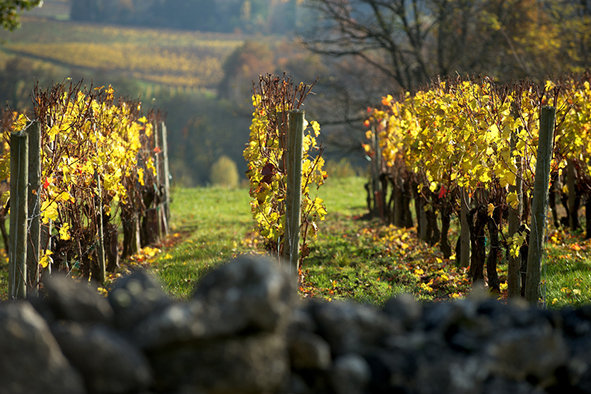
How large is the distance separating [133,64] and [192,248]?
43593mm

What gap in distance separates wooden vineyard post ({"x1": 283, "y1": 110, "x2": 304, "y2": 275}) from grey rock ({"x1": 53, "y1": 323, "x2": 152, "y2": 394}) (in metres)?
2.14

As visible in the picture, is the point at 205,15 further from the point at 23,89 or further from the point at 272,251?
the point at 272,251

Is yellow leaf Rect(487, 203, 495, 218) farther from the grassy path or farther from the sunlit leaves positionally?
the sunlit leaves

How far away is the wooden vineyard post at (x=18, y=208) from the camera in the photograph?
9.91 ft

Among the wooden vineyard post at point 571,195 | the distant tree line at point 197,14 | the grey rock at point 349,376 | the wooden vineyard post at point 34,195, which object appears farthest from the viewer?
the distant tree line at point 197,14

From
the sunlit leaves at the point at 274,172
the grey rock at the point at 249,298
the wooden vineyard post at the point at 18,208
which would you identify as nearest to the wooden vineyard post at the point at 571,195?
the sunlit leaves at the point at 274,172

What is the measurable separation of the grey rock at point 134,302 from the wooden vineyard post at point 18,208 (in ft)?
5.66

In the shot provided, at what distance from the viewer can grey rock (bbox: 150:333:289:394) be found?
1.46 meters

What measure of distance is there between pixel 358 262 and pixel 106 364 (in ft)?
15.7

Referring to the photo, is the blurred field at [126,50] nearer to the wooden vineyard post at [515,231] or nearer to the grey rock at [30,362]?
the wooden vineyard post at [515,231]

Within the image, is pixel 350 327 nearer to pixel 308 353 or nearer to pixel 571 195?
pixel 308 353

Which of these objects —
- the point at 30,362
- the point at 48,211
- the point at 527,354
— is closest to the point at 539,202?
the point at 527,354

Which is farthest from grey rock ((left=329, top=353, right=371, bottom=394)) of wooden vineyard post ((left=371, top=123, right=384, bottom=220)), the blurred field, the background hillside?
the blurred field

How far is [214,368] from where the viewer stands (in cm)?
146
